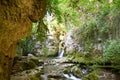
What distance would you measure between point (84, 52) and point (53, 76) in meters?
5.42

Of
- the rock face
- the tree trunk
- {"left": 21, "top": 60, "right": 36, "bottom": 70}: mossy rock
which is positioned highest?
the rock face

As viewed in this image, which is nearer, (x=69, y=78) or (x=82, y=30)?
(x=69, y=78)

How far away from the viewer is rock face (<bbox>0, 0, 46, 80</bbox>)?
4484 mm

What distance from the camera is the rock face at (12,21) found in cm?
448

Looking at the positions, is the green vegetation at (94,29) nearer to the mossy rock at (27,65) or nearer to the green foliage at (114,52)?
the green foliage at (114,52)

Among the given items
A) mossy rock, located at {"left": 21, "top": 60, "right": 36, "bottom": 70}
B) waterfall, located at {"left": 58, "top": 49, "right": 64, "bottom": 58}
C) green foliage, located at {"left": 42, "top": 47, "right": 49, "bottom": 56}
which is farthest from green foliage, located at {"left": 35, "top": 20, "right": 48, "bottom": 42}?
waterfall, located at {"left": 58, "top": 49, "right": 64, "bottom": 58}

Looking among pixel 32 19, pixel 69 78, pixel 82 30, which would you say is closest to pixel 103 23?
pixel 82 30

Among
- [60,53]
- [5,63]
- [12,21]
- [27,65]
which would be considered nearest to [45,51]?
[60,53]

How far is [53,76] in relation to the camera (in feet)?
30.5

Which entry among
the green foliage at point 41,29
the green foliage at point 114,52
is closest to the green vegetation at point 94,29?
the green foliage at point 114,52

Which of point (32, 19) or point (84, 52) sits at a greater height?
point (32, 19)

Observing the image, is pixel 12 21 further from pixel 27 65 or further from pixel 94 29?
pixel 94 29

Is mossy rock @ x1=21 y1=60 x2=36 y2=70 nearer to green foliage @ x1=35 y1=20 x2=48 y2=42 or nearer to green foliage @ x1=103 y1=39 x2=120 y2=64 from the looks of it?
green foliage @ x1=35 y1=20 x2=48 y2=42

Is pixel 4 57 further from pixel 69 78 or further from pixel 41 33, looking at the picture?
pixel 69 78
